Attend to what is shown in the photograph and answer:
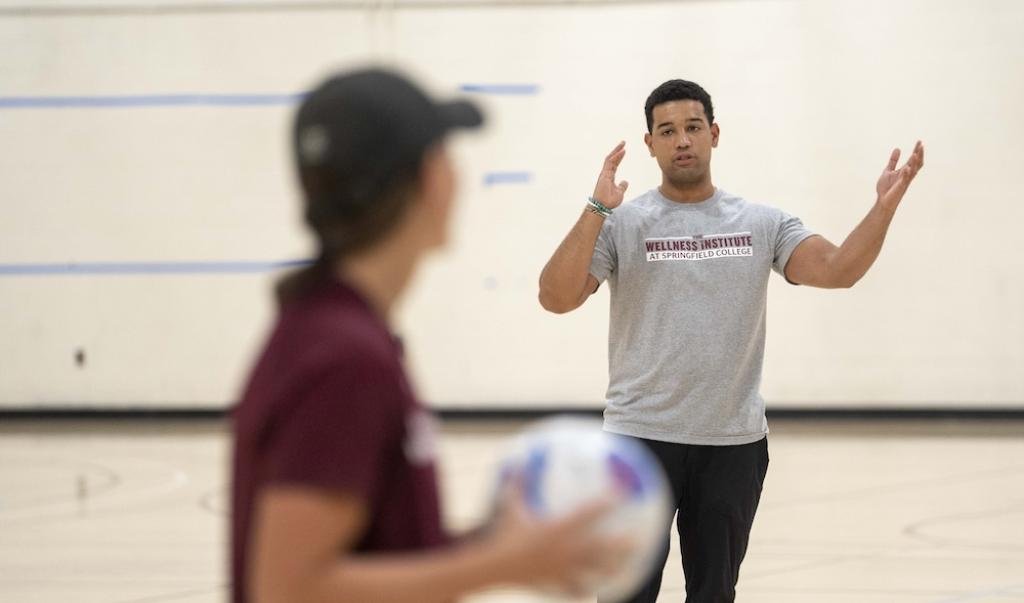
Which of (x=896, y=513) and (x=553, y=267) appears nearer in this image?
(x=553, y=267)

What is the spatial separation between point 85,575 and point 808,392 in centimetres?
679

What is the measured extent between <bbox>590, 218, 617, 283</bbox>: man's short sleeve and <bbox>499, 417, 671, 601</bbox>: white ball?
2604mm

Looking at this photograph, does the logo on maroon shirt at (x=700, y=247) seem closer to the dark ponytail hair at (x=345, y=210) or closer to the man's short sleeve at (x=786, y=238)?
the man's short sleeve at (x=786, y=238)

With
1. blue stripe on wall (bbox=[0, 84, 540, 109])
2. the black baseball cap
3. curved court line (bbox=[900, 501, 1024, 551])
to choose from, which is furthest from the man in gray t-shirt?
blue stripe on wall (bbox=[0, 84, 540, 109])

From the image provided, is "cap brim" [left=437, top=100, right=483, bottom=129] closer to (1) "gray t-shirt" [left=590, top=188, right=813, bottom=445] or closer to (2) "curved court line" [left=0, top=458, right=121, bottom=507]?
(1) "gray t-shirt" [left=590, top=188, right=813, bottom=445]

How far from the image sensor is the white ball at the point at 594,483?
4.79 ft

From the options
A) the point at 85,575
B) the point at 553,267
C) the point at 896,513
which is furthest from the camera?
the point at 896,513

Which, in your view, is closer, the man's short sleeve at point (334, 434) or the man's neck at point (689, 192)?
the man's short sleeve at point (334, 434)

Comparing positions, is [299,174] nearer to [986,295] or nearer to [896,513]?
[896,513]

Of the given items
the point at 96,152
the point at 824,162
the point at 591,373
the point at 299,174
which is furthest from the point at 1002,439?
the point at 299,174

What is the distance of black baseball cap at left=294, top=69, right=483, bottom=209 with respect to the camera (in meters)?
1.45

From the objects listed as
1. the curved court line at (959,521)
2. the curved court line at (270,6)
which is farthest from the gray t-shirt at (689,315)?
the curved court line at (270,6)

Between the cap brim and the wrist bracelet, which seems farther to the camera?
the wrist bracelet

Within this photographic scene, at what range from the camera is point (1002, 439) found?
10.5 metres
